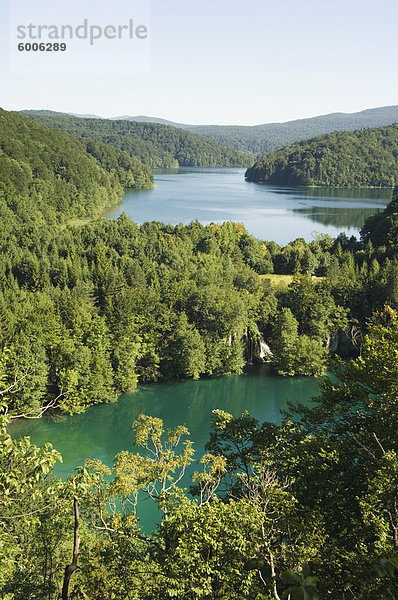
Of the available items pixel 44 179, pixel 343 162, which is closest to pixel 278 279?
pixel 44 179

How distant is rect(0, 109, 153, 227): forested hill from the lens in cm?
5356

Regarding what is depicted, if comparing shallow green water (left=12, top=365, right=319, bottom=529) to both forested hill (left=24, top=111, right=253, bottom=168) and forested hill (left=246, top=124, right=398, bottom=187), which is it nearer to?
forested hill (left=246, top=124, right=398, bottom=187)

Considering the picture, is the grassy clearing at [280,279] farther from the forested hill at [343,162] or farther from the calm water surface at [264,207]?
the forested hill at [343,162]

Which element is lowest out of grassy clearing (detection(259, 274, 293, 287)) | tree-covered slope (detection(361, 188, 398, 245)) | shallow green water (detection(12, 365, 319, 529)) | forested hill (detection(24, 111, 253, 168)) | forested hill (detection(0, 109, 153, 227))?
→ shallow green water (detection(12, 365, 319, 529))

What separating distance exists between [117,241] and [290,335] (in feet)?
59.8

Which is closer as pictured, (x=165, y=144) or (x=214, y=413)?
(x=214, y=413)

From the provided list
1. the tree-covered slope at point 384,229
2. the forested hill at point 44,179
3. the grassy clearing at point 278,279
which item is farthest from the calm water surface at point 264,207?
the grassy clearing at point 278,279

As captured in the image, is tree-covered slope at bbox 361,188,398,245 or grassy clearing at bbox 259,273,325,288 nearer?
grassy clearing at bbox 259,273,325,288

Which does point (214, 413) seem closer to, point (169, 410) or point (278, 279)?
point (169, 410)

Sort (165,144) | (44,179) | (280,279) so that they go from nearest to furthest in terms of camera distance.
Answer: (280,279) → (44,179) → (165,144)

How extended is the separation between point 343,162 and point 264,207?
50.7 metres

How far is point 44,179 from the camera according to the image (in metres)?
64.5

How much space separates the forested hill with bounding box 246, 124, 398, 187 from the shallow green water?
10337cm

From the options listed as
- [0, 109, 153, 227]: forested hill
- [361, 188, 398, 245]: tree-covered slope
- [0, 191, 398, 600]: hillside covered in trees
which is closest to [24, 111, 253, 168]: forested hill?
[0, 109, 153, 227]: forested hill
